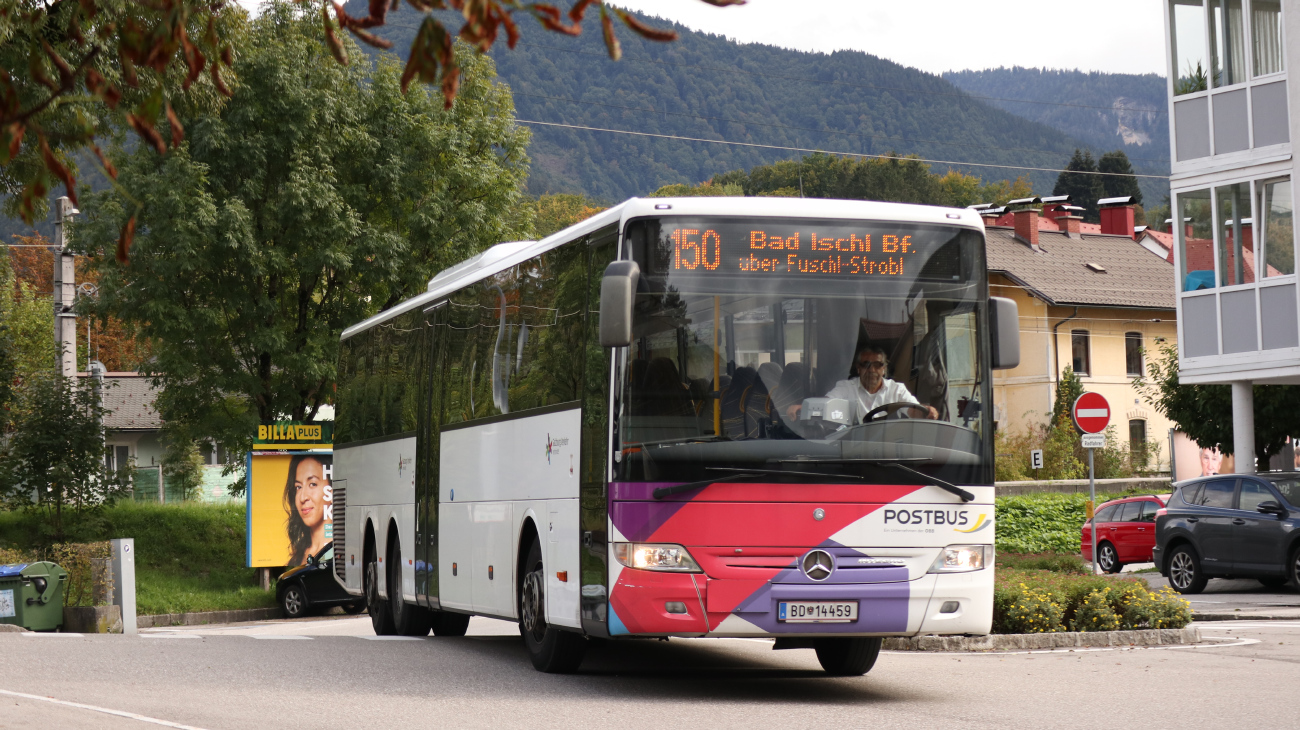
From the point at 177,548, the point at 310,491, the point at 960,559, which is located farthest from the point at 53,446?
the point at 960,559

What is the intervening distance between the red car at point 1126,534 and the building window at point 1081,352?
34.3 m

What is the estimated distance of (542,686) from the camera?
11.1 metres

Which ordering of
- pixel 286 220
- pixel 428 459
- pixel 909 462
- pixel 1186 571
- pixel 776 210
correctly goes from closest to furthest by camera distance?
pixel 909 462 → pixel 776 210 → pixel 428 459 → pixel 1186 571 → pixel 286 220

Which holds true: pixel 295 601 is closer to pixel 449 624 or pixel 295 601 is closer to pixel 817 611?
pixel 449 624

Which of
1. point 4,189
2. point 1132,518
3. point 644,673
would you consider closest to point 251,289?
point 4,189

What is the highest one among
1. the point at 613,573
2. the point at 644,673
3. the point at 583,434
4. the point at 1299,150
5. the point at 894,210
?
the point at 1299,150

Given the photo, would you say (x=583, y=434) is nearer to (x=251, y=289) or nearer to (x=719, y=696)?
(x=719, y=696)

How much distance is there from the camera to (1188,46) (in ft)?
96.0

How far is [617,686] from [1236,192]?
2066 centimetres

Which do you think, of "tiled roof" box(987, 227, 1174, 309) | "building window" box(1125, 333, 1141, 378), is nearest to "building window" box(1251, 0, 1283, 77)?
"tiled roof" box(987, 227, 1174, 309)

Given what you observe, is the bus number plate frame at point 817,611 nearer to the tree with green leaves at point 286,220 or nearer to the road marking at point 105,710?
the road marking at point 105,710

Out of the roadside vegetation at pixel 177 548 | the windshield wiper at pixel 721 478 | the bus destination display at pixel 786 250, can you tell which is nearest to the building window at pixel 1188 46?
the roadside vegetation at pixel 177 548

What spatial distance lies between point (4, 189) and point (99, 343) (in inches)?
2459

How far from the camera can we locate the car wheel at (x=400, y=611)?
16672mm
